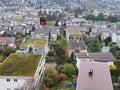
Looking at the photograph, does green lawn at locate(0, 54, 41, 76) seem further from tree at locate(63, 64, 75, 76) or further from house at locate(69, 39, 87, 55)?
house at locate(69, 39, 87, 55)

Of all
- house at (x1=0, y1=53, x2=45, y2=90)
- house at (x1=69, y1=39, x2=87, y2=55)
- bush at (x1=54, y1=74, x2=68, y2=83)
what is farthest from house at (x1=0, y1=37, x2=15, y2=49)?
bush at (x1=54, y1=74, x2=68, y2=83)

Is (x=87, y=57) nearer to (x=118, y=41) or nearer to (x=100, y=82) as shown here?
(x=100, y=82)

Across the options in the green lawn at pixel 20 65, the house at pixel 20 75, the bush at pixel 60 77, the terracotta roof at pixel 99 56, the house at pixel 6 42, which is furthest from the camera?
the house at pixel 6 42

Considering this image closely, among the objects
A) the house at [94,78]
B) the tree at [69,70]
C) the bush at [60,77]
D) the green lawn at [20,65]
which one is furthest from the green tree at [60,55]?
the house at [94,78]

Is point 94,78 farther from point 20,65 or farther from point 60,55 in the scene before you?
point 60,55

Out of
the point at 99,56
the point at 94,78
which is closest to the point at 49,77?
the point at 94,78

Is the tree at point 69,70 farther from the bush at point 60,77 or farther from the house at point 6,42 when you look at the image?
the house at point 6,42
